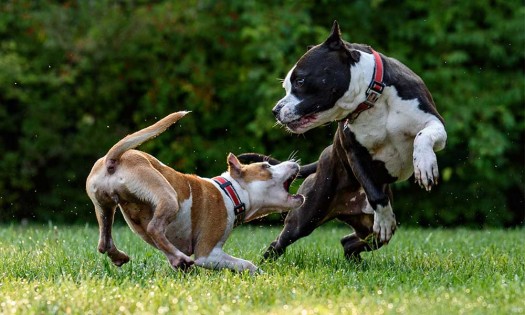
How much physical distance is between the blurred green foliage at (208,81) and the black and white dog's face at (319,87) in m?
7.54

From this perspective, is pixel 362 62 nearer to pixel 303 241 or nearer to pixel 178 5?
pixel 303 241

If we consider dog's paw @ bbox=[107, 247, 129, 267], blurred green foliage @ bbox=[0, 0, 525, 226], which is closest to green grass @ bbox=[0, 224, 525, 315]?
dog's paw @ bbox=[107, 247, 129, 267]

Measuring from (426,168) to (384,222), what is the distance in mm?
621

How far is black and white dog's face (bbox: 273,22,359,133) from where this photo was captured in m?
5.84

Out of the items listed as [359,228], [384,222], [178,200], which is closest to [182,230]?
[178,200]

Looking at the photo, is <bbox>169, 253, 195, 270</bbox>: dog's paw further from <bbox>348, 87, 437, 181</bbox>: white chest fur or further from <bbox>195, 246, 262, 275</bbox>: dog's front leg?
<bbox>348, 87, 437, 181</bbox>: white chest fur

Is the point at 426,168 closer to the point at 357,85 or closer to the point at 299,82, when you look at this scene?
the point at 357,85

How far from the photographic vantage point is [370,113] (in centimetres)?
593

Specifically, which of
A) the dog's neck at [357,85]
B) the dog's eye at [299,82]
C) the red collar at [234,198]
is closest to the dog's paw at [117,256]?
the red collar at [234,198]

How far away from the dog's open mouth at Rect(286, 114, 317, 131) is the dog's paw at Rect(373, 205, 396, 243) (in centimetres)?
72

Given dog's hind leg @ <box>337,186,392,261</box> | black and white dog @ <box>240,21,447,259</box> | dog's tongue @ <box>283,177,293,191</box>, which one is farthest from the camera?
dog's hind leg @ <box>337,186,392,261</box>

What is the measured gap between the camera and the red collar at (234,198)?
5.89 m

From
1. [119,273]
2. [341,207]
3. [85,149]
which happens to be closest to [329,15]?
[85,149]

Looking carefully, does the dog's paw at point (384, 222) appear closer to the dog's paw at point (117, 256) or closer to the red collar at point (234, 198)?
the red collar at point (234, 198)
